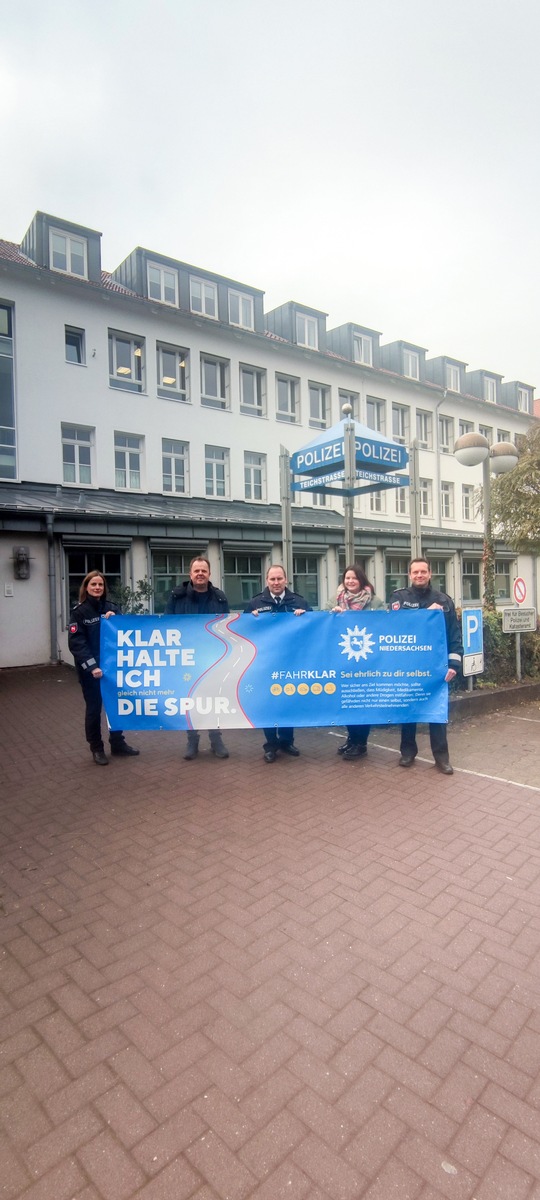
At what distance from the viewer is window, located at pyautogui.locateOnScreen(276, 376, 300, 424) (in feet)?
81.5

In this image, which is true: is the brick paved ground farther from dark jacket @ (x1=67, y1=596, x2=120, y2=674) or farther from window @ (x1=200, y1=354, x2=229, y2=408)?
window @ (x1=200, y1=354, x2=229, y2=408)

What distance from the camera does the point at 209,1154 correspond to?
6.23ft

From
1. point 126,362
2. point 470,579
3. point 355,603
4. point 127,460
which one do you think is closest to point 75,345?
point 126,362

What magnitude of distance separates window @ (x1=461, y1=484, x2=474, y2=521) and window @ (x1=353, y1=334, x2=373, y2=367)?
8.83 m

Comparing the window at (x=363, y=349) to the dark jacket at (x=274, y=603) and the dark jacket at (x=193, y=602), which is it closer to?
the dark jacket at (x=274, y=603)

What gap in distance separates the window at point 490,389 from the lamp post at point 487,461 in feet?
98.3

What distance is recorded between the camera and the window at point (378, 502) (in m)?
27.8

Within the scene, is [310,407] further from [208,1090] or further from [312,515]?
[208,1090]

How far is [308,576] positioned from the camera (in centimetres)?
2373

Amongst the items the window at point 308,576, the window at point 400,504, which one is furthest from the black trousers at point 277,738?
the window at point 400,504

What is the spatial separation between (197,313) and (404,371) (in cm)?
1363

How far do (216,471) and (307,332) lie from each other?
913cm

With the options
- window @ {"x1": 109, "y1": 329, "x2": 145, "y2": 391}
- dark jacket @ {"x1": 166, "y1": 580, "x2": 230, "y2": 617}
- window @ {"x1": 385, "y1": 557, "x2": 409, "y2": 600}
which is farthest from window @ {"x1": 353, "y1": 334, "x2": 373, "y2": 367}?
dark jacket @ {"x1": 166, "y1": 580, "x2": 230, "y2": 617}

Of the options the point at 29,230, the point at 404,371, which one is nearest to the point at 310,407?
the point at 404,371
